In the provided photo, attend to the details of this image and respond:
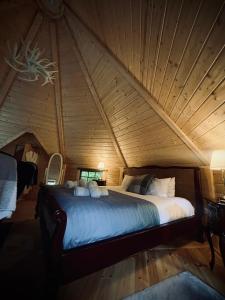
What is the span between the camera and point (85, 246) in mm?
1382

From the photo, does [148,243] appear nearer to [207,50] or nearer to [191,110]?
[191,110]

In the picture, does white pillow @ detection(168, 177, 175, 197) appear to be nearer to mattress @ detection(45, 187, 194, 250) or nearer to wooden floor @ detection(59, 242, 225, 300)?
mattress @ detection(45, 187, 194, 250)

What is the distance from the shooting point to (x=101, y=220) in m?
1.49

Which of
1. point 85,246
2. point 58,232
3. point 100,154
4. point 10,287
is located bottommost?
point 10,287

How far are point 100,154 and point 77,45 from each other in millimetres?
2856

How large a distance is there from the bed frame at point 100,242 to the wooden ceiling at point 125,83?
108cm

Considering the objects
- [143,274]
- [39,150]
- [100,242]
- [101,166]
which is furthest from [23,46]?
[143,274]

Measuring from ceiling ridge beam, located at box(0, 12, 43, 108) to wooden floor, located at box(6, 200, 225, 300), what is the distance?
336 cm

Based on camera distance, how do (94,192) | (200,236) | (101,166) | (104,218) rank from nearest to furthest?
(104,218) → (94,192) → (200,236) → (101,166)

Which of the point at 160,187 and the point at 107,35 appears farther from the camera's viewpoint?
the point at 160,187

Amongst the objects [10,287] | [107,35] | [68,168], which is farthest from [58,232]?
[68,168]

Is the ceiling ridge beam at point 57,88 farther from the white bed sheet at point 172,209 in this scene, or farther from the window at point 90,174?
the white bed sheet at point 172,209

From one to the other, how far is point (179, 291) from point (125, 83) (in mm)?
2882

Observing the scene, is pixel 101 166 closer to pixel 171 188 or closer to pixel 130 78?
pixel 171 188
